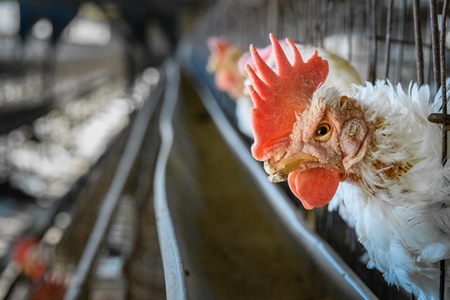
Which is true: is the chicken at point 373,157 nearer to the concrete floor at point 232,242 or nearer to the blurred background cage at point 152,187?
the blurred background cage at point 152,187

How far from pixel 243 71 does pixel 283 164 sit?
3.36 ft

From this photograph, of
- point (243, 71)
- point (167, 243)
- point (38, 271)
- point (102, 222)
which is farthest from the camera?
point (38, 271)

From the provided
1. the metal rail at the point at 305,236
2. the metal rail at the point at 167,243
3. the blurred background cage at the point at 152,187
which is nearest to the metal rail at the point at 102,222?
the blurred background cage at the point at 152,187

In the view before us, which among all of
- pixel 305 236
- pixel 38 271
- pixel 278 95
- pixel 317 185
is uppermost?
pixel 278 95

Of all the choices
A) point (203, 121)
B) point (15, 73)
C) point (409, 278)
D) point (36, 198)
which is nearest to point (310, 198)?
point (409, 278)

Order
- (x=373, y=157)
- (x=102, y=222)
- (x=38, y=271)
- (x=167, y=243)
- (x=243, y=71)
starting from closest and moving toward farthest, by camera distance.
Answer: (x=373, y=157) < (x=167, y=243) < (x=102, y=222) < (x=243, y=71) < (x=38, y=271)

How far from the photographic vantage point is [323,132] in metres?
0.80

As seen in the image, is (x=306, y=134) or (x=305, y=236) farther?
(x=305, y=236)

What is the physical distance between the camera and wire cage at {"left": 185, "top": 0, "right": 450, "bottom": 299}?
80 cm

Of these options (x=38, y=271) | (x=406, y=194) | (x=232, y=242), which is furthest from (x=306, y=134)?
(x=38, y=271)

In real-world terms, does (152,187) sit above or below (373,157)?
below

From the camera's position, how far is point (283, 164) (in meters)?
0.81

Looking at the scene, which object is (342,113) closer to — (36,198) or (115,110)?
(36,198)

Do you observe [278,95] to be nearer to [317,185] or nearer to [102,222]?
[317,185]
